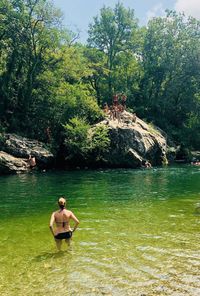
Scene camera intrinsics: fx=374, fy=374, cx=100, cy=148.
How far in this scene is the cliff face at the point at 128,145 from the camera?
156 feet

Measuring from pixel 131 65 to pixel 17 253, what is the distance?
62005 millimetres

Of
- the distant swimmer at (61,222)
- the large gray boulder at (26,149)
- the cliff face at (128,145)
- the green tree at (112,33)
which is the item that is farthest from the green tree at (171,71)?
the distant swimmer at (61,222)

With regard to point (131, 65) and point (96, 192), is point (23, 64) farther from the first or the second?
point (96, 192)

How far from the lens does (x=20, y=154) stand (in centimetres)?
4341

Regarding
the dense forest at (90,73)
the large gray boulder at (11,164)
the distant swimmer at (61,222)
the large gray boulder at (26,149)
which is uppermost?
the dense forest at (90,73)

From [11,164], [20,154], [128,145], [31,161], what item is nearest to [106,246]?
[11,164]

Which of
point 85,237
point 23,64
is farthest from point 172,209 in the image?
point 23,64

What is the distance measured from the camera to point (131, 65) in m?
71.2

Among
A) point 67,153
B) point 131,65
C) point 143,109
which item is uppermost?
point 131,65

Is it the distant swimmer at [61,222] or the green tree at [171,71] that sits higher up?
the green tree at [171,71]

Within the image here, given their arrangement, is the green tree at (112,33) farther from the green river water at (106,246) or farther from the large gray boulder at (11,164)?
the green river water at (106,246)

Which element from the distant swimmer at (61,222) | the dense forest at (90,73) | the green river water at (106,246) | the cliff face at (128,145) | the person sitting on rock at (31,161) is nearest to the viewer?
the green river water at (106,246)

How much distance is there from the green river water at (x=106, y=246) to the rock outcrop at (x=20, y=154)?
14.2 m

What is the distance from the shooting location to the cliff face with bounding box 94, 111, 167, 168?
47469 mm
